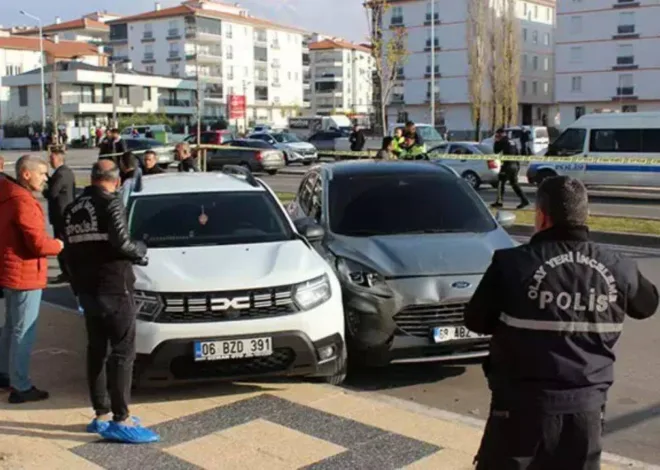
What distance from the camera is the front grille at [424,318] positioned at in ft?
20.0

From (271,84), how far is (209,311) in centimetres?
10644

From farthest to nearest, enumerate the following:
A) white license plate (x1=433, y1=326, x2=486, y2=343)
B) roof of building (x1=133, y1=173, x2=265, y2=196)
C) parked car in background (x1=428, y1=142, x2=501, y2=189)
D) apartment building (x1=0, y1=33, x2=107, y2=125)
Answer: apartment building (x1=0, y1=33, x2=107, y2=125), parked car in background (x1=428, y1=142, x2=501, y2=189), roof of building (x1=133, y1=173, x2=265, y2=196), white license plate (x1=433, y1=326, x2=486, y2=343)

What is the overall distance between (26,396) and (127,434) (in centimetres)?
121

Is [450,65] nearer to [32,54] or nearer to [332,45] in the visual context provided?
[332,45]

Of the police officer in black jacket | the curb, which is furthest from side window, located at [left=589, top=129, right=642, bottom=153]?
the police officer in black jacket

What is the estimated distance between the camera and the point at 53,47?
103m

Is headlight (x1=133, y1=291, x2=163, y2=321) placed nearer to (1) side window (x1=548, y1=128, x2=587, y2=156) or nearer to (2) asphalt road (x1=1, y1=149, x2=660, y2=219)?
(2) asphalt road (x1=1, y1=149, x2=660, y2=219)

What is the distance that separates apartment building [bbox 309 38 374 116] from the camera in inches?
4872

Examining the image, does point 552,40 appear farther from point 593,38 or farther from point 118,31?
point 118,31

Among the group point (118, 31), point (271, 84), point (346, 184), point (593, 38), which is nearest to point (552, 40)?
point (593, 38)

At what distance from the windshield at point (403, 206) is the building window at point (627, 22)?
219 feet

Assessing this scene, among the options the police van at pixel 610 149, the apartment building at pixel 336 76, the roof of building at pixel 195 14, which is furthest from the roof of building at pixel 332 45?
the police van at pixel 610 149

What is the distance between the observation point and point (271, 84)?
10975 centimetres

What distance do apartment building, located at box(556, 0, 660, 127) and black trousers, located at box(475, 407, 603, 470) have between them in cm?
7047
